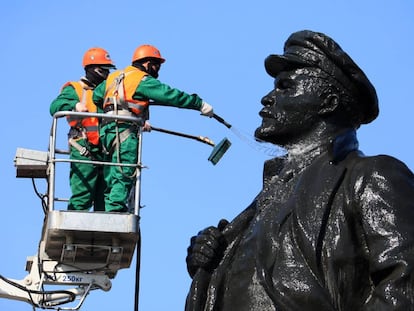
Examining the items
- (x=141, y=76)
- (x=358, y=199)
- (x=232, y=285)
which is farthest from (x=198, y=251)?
(x=141, y=76)

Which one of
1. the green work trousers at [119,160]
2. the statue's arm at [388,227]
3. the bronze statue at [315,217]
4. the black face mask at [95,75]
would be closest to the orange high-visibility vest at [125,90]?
the green work trousers at [119,160]

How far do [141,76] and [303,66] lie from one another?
36.2 feet

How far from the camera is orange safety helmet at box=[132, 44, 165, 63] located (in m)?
20.1

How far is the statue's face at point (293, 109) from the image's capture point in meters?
8.54

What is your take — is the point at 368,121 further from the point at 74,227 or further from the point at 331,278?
the point at 74,227

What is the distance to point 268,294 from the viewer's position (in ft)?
26.7

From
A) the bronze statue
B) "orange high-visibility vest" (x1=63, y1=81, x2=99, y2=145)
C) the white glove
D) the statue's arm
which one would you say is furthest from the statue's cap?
"orange high-visibility vest" (x1=63, y1=81, x2=99, y2=145)

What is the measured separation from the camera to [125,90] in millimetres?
19594

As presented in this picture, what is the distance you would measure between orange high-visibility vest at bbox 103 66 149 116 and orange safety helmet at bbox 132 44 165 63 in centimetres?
24

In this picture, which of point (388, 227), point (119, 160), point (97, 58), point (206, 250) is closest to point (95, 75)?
point (97, 58)

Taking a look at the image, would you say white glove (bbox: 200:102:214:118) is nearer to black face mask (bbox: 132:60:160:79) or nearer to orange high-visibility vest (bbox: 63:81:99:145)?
black face mask (bbox: 132:60:160:79)

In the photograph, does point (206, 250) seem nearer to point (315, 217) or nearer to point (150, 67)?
point (315, 217)

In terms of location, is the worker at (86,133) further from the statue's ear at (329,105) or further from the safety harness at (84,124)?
the statue's ear at (329,105)

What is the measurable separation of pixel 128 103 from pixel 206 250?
11386 mm
